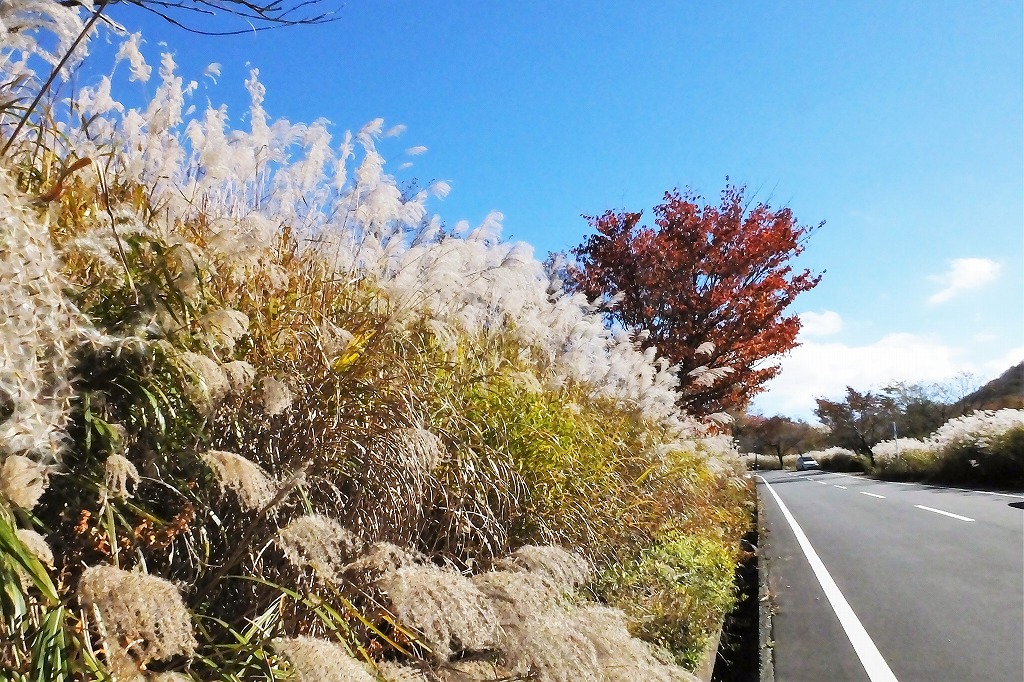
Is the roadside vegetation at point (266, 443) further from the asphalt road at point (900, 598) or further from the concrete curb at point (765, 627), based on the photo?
the asphalt road at point (900, 598)

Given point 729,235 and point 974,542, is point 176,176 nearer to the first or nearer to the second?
point 974,542

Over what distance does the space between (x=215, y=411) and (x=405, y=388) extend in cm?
73

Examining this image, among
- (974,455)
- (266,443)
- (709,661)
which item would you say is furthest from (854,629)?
(974,455)

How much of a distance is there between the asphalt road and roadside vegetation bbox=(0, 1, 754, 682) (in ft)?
3.28

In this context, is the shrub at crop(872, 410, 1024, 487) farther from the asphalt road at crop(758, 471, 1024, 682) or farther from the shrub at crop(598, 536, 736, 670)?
the shrub at crop(598, 536, 736, 670)

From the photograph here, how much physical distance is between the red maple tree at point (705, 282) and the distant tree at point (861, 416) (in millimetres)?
41208

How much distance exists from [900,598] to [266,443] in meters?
5.26

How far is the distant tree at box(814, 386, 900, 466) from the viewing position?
52000 mm

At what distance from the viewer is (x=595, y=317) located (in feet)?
21.1

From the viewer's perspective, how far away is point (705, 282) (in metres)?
14.3

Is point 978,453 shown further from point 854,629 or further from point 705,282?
point 854,629

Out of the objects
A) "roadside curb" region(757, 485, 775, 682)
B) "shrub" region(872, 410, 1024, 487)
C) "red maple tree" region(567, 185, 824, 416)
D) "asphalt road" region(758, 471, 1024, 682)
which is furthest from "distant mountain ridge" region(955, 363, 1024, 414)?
"roadside curb" region(757, 485, 775, 682)

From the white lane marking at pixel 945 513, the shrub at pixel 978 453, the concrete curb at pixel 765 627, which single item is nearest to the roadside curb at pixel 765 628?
the concrete curb at pixel 765 627

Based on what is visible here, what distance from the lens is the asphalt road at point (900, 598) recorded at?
399 centimetres
